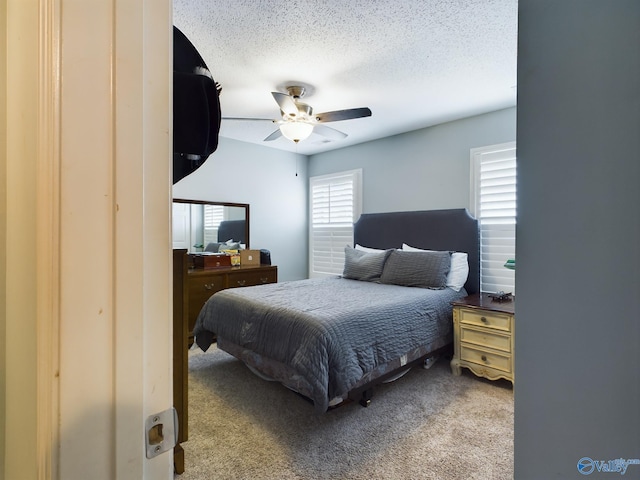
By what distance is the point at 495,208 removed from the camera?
138 inches

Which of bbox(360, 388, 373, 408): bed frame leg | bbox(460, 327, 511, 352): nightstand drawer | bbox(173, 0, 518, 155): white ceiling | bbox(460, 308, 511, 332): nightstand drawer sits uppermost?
bbox(173, 0, 518, 155): white ceiling

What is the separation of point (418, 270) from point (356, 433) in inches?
70.7

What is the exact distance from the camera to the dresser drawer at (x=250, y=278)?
13.3 feet

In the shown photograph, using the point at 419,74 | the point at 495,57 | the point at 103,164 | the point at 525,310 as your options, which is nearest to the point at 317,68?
the point at 419,74

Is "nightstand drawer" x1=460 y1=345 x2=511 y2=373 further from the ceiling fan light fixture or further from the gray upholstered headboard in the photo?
the ceiling fan light fixture

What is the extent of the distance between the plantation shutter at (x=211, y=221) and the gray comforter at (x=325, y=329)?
169 cm

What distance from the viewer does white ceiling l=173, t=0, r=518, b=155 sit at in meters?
1.98

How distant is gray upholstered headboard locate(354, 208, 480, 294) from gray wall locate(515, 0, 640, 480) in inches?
113

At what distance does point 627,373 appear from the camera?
75 centimetres

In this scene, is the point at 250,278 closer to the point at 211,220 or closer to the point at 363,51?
the point at 211,220

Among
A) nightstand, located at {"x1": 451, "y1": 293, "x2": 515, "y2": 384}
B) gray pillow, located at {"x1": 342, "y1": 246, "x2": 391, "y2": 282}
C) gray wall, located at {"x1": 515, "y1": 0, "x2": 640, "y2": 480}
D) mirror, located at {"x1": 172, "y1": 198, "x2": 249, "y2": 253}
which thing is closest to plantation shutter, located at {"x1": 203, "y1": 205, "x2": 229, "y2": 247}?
mirror, located at {"x1": 172, "y1": 198, "x2": 249, "y2": 253}

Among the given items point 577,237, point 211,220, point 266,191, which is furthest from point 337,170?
point 577,237

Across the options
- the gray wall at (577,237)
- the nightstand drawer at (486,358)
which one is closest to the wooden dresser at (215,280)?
the nightstand drawer at (486,358)

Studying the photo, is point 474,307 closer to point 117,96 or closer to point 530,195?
point 530,195
